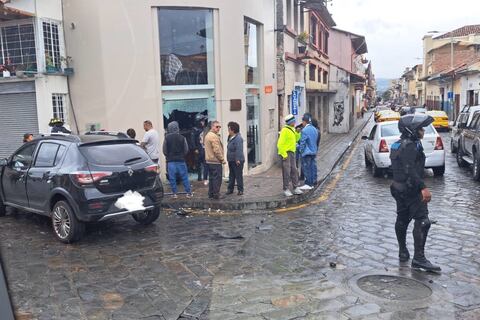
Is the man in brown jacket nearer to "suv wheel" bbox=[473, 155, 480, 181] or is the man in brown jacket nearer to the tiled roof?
"suv wheel" bbox=[473, 155, 480, 181]

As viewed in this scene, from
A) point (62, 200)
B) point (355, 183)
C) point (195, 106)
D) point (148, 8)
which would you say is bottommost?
point (355, 183)

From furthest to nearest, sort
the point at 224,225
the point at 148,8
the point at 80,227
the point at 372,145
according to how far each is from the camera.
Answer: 1. the point at 372,145
2. the point at 148,8
3. the point at 224,225
4. the point at 80,227

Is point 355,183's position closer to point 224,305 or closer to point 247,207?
point 247,207

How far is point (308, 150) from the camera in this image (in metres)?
10.6

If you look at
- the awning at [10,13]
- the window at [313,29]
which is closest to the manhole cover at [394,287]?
the awning at [10,13]

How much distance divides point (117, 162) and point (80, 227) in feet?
3.74

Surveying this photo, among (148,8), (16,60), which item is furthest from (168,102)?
(16,60)

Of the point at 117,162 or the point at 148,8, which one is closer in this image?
the point at 117,162

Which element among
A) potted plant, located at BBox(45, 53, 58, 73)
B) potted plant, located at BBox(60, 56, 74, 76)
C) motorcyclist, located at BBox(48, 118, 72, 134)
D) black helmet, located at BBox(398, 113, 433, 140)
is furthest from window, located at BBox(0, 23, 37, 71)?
black helmet, located at BBox(398, 113, 433, 140)

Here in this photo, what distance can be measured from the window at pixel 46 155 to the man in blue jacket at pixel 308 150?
5.48 metres

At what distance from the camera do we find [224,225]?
26.1 ft

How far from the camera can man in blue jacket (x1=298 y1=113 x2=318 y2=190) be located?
10.6 meters

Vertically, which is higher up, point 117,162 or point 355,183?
point 117,162

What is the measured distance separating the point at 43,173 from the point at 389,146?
8.65 meters
